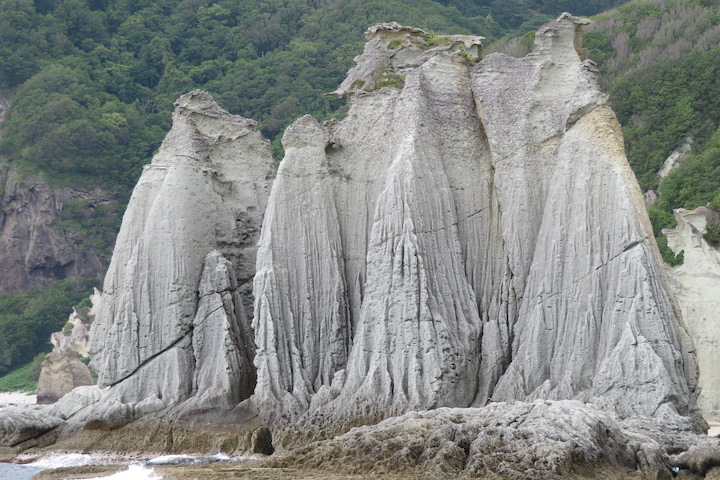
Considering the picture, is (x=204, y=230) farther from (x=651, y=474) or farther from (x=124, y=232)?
(x=651, y=474)

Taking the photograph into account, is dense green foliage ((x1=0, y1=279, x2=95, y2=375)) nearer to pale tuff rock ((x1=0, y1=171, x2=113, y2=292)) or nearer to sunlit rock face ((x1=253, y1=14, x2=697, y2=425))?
pale tuff rock ((x1=0, y1=171, x2=113, y2=292))

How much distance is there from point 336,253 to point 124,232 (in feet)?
20.8

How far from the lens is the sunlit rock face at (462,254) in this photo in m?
27.2

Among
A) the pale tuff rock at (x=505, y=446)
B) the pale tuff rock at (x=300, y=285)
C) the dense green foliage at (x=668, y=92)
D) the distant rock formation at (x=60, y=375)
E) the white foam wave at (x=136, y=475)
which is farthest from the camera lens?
the distant rock formation at (x=60, y=375)

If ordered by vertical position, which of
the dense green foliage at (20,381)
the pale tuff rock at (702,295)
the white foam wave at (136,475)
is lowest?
the white foam wave at (136,475)

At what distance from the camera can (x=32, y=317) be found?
6969 centimetres

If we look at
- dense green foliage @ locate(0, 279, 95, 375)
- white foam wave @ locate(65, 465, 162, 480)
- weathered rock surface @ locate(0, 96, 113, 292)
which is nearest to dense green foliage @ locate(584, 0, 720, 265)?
white foam wave @ locate(65, 465, 162, 480)

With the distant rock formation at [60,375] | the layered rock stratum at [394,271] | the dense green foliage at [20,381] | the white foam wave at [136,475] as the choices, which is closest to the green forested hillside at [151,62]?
the dense green foliage at [20,381]

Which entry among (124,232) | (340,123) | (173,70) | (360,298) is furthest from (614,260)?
(173,70)

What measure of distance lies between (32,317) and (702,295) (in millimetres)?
46416

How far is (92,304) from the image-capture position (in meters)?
65.2

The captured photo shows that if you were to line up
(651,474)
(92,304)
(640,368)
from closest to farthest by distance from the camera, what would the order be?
(651,474)
(640,368)
(92,304)

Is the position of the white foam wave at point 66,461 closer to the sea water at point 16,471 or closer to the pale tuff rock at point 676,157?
the sea water at point 16,471

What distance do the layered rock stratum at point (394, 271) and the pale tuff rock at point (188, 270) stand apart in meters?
0.06
